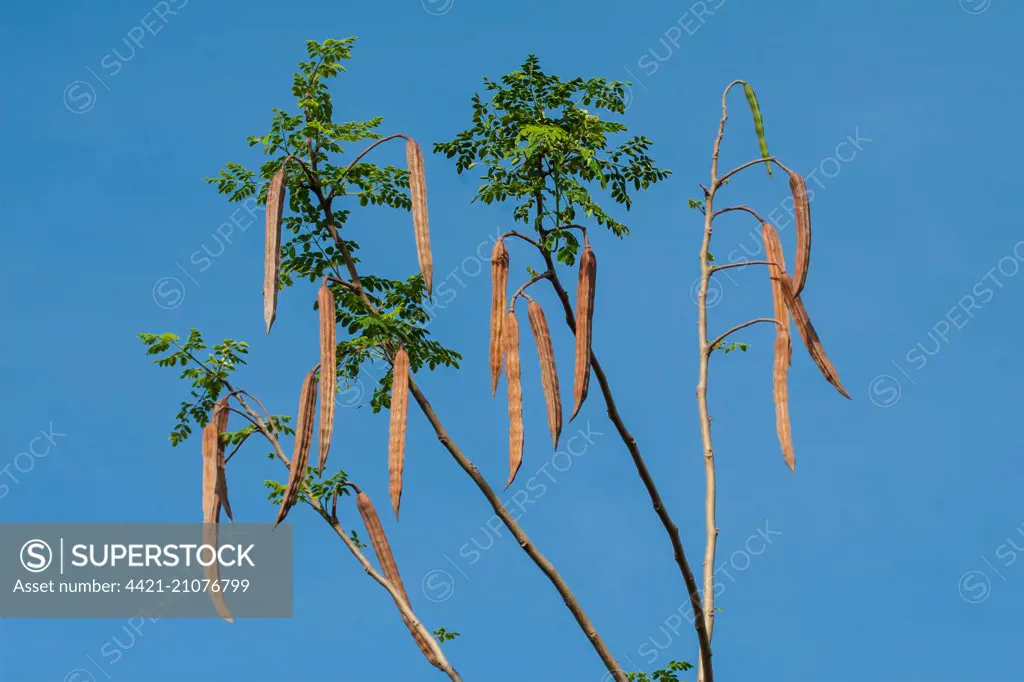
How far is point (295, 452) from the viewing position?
316 inches

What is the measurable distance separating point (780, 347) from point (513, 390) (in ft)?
6.56

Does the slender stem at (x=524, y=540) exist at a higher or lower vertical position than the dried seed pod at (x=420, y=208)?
lower

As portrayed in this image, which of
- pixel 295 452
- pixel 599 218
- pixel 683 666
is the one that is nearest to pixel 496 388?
pixel 295 452

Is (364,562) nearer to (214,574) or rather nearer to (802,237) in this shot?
(214,574)

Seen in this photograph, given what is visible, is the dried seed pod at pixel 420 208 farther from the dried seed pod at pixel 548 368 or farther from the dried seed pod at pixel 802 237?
the dried seed pod at pixel 802 237

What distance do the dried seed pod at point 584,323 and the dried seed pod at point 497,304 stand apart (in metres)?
0.52

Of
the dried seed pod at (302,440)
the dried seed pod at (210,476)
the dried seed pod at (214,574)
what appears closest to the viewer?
the dried seed pod at (302,440)

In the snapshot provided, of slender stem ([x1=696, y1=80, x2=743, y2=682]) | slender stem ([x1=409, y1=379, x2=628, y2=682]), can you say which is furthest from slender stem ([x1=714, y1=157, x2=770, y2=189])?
slender stem ([x1=409, y1=379, x2=628, y2=682])

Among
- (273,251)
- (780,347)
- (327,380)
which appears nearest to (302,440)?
(327,380)

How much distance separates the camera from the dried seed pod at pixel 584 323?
314 inches

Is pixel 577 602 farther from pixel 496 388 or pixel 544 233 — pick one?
pixel 544 233

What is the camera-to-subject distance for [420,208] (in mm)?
8773

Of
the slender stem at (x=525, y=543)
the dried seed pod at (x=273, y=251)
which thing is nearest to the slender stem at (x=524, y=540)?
the slender stem at (x=525, y=543)

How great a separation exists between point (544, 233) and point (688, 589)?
9.15ft
